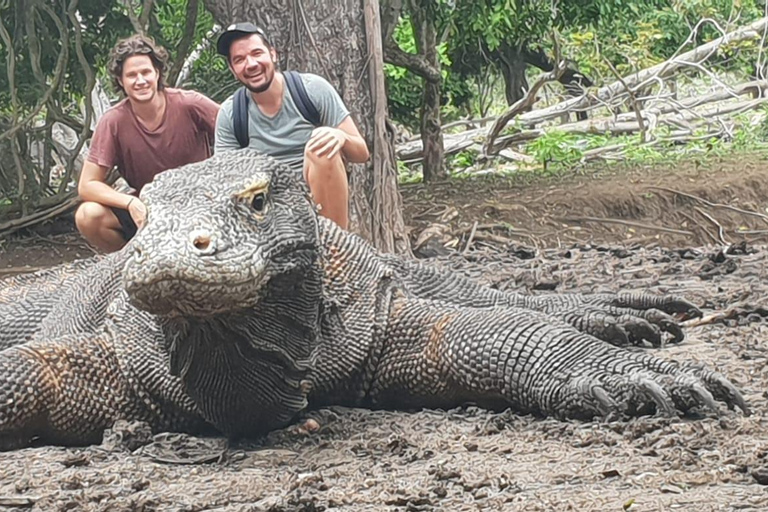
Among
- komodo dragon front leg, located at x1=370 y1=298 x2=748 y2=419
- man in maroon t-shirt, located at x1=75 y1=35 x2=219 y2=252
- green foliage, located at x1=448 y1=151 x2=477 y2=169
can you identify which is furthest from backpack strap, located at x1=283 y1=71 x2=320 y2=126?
green foliage, located at x1=448 y1=151 x2=477 y2=169

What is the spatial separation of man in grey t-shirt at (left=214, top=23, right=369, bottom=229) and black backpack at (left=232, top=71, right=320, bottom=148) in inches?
0.6

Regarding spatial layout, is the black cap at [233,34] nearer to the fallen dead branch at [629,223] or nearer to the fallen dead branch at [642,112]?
the fallen dead branch at [629,223]

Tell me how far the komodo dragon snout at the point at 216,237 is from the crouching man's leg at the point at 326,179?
1222 mm

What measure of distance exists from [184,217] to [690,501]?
1.11 meters

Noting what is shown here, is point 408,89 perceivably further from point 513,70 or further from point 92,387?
point 92,387

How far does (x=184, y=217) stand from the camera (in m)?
2.31

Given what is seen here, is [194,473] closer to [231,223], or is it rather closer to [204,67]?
[231,223]

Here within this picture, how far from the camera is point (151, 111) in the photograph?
439 centimetres

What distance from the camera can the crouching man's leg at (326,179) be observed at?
391 cm

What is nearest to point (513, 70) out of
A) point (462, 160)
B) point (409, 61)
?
point (462, 160)

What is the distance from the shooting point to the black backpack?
13.5 ft

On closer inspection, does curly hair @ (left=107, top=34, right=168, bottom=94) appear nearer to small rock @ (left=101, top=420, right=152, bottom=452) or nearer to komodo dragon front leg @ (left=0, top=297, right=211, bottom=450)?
komodo dragon front leg @ (left=0, top=297, right=211, bottom=450)

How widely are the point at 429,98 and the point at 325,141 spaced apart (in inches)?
260

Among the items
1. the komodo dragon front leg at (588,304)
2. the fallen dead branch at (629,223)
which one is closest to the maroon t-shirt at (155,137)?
the komodo dragon front leg at (588,304)
